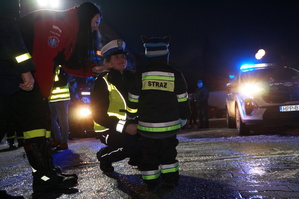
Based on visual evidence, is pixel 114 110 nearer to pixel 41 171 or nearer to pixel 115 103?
pixel 115 103

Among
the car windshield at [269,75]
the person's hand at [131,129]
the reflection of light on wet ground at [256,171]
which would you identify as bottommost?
the reflection of light on wet ground at [256,171]

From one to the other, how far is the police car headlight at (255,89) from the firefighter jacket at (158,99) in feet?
14.6

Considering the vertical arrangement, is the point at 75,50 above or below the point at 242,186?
above

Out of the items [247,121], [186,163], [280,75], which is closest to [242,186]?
[186,163]

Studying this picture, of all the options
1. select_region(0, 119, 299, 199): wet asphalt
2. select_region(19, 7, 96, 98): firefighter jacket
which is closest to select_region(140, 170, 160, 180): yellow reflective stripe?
select_region(0, 119, 299, 199): wet asphalt

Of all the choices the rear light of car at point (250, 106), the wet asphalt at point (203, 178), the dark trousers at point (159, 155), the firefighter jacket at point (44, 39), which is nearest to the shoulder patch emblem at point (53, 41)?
the firefighter jacket at point (44, 39)

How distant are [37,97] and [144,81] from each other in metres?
1.02

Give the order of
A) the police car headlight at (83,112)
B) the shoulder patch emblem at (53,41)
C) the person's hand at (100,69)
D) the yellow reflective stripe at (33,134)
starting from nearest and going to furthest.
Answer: the yellow reflective stripe at (33,134), the shoulder patch emblem at (53,41), the person's hand at (100,69), the police car headlight at (83,112)

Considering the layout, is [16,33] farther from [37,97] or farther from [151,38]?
[151,38]

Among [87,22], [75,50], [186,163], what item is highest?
[87,22]

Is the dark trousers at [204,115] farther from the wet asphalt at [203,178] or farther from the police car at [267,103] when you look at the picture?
the wet asphalt at [203,178]

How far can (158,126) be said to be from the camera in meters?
2.88

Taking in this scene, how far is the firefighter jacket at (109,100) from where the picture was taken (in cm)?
349

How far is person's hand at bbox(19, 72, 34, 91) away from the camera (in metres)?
2.52
